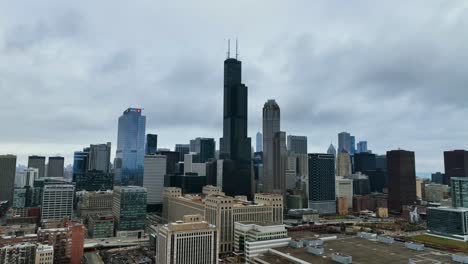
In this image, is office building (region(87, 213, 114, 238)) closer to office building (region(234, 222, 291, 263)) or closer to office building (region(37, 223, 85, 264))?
office building (region(37, 223, 85, 264))

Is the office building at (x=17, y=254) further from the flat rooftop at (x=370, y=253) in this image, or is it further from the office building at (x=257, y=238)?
the flat rooftop at (x=370, y=253)

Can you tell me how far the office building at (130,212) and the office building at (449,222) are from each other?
515 feet

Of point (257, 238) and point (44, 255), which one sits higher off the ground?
point (257, 238)

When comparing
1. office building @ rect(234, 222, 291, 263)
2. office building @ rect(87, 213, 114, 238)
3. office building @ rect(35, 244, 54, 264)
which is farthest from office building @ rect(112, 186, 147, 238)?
office building @ rect(234, 222, 291, 263)

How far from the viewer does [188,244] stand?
10681cm

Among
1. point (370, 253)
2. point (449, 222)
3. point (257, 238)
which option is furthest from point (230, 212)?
point (449, 222)

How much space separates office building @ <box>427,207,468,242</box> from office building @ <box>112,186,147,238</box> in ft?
515

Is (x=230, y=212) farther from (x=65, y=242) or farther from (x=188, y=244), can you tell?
(x=65, y=242)

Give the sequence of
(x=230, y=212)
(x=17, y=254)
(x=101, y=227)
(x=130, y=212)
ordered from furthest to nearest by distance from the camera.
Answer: (x=130, y=212), (x=101, y=227), (x=230, y=212), (x=17, y=254)

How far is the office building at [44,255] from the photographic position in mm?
112938

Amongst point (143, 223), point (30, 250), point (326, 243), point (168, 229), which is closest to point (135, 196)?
point (143, 223)

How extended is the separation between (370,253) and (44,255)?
10380 cm

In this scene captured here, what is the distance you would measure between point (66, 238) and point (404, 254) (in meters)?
115

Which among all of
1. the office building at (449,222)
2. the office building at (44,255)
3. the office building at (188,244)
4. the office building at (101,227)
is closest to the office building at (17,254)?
the office building at (44,255)
